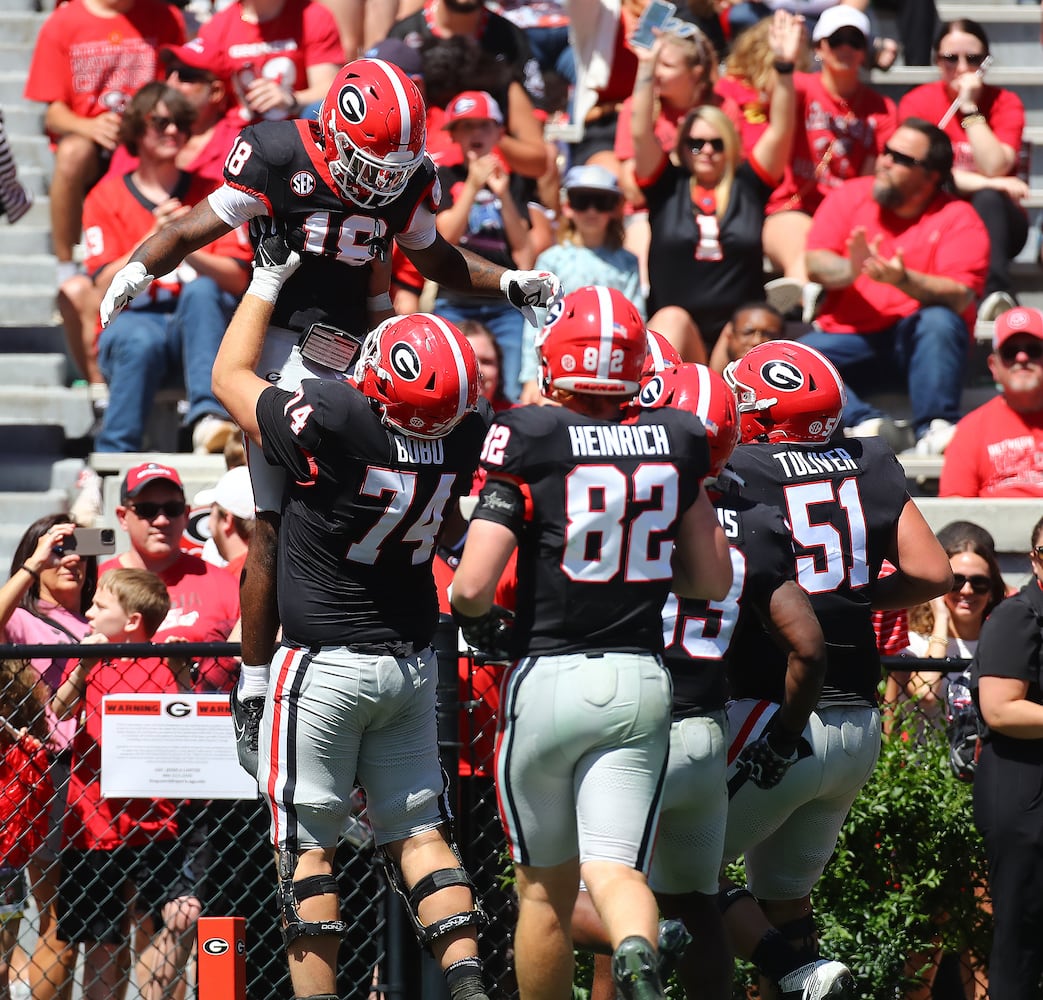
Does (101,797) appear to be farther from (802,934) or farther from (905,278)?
(905,278)

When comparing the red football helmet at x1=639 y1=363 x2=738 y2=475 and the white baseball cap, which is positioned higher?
the red football helmet at x1=639 y1=363 x2=738 y2=475

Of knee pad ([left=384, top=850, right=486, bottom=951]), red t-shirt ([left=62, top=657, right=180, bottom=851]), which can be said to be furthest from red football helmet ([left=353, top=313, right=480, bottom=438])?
red t-shirt ([left=62, top=657, right=180, bottom=851])

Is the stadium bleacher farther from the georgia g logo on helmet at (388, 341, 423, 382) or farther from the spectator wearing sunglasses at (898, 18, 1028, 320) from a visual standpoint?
the georgia g logo on helmet at (388, 341, 423, 382)

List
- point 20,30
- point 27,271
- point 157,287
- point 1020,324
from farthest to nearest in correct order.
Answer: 1. point 20,30
2. point 27,271
3. point 157,287
4. point 1020,324

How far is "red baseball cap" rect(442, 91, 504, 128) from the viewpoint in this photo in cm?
896

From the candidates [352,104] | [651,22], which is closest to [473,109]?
[651,22]

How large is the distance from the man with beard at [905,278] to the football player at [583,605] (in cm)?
435

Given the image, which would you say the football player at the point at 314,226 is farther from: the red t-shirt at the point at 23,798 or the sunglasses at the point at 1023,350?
the sunglasses at the point at 1023,350

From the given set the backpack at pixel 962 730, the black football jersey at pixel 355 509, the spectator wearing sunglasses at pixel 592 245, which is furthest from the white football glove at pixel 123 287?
the spectator wearing sunglasses at pixel 592 245

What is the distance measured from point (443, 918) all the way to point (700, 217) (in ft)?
17.2

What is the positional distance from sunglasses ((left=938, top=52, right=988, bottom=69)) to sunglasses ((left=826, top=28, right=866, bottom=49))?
63 cm

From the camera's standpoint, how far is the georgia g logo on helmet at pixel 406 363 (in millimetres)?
4504

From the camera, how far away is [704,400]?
475 centimetres

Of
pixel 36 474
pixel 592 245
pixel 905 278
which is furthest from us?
pixel 36 474
